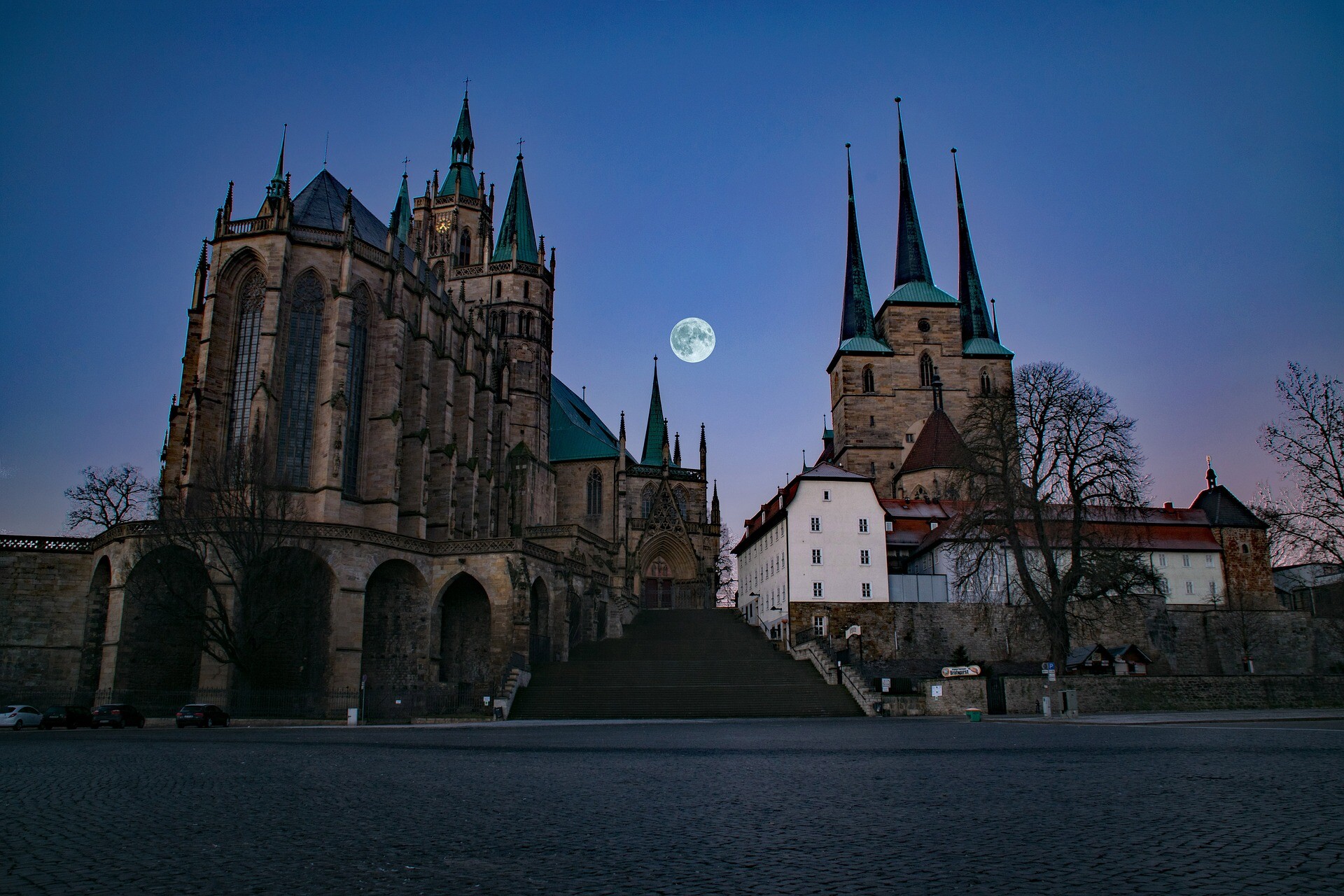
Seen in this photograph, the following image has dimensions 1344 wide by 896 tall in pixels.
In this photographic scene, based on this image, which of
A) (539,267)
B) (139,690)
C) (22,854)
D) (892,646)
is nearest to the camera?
(22,854)

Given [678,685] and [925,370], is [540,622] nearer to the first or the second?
[678,685]

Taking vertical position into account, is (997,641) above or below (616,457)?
below

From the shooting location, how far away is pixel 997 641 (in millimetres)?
45625

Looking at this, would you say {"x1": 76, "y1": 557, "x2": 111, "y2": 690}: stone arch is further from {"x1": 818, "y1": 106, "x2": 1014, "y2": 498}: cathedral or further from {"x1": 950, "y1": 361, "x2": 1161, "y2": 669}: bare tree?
{"x1": 818, "y1": 106, "x2": 1014, "y2": 498}: cathedral

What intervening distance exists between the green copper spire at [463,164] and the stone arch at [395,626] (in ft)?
148

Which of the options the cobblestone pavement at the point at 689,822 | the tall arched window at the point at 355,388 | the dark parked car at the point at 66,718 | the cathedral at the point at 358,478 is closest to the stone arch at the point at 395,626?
the cathedral at the point at 358,478

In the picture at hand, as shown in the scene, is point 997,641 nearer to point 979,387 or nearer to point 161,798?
point 979,387

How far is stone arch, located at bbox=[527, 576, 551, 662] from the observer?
131 feet

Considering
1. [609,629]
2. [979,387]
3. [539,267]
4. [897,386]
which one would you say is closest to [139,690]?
[609,629]

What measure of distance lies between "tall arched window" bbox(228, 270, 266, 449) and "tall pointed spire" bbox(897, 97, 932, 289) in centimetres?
5043

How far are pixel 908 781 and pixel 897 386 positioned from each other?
63.4 metres

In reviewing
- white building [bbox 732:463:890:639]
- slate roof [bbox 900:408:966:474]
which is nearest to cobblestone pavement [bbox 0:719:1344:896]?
white building [bbox 732:463:890:639]

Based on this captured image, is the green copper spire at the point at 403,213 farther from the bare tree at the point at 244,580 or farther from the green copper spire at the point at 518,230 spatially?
the bare tree at the point at 244,580

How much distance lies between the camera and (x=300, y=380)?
42.1 metres
